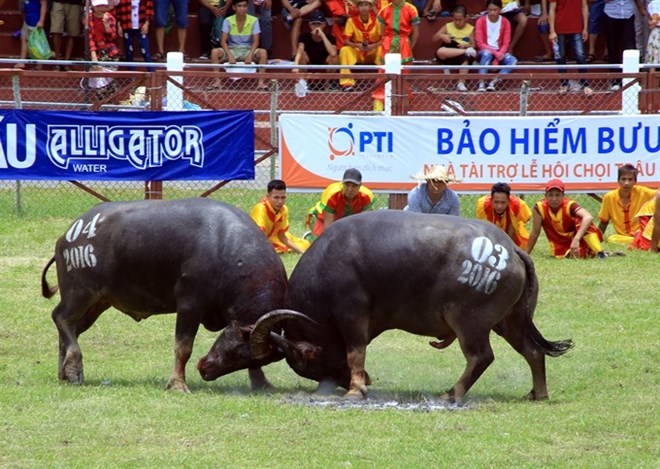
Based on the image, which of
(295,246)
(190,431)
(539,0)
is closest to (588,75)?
(295,246)

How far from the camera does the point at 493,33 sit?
21.5 m

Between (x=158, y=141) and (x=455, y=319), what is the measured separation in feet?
26.8

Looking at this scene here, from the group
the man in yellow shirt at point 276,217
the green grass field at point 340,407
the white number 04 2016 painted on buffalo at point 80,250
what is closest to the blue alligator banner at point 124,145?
Result: the man in yellow shirt at point 276,217

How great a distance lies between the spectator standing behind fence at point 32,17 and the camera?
2169cm

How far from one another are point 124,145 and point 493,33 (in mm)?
7061

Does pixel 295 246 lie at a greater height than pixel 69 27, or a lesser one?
lesser

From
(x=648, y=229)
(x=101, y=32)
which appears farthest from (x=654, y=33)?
(x=101, y=32)

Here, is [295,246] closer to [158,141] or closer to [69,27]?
[158,141]

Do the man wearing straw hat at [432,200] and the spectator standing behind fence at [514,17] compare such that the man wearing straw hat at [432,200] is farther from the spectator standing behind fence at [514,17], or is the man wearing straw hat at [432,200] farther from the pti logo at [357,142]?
the spectator standing behind fence at [514,17]

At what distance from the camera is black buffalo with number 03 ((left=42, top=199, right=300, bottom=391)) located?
395 inches

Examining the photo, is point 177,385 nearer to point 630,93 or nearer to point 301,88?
point 301,88

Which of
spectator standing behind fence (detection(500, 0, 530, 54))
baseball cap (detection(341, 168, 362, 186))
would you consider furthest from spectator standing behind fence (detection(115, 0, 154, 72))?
baseball cap (detection(341, 168, 362, 186))

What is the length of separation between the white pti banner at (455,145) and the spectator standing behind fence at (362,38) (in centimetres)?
413

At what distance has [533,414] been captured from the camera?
30.7ft
